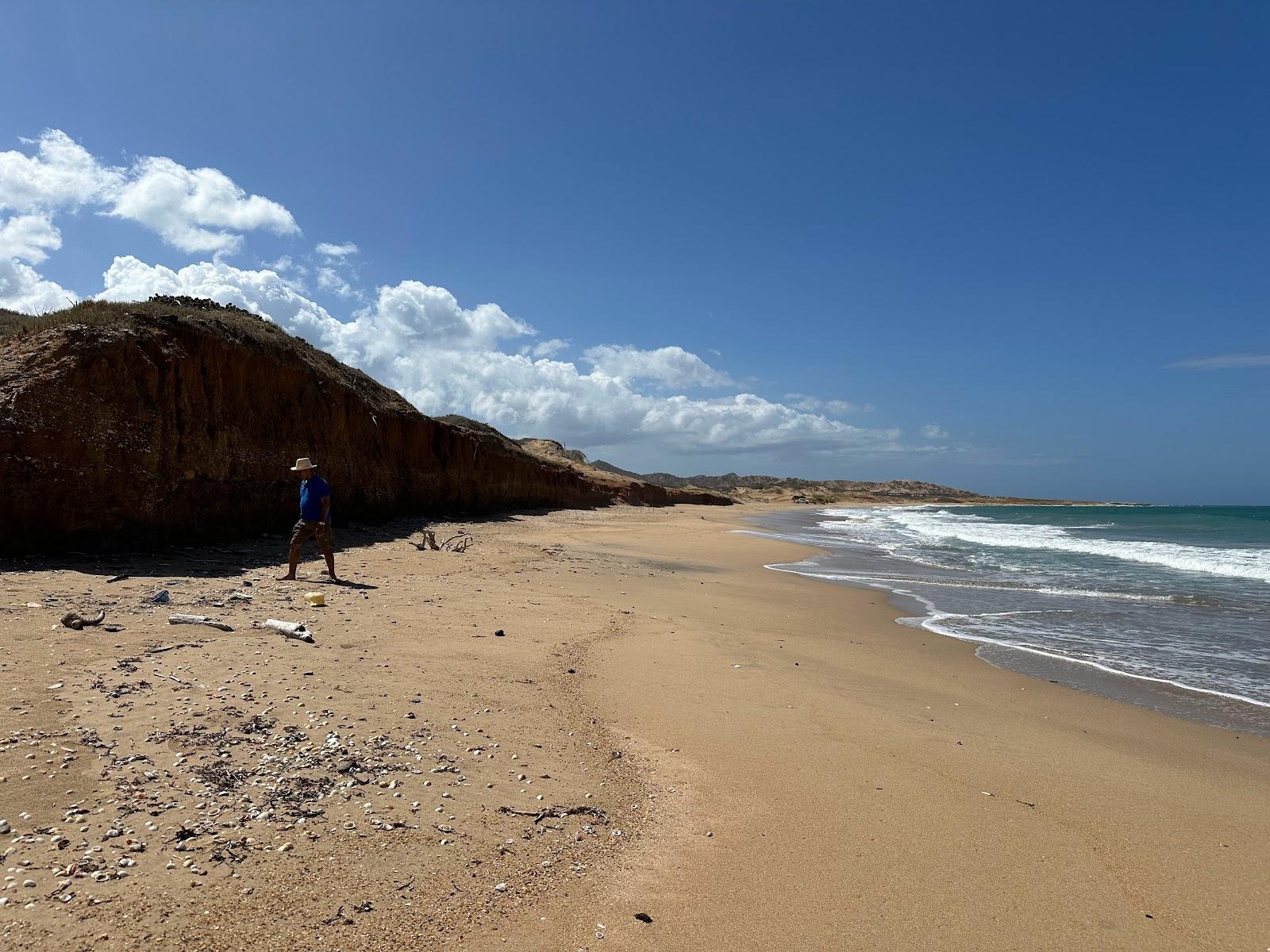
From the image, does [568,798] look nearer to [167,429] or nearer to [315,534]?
[315,534]

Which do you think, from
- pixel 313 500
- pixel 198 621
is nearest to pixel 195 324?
pixel 313 500

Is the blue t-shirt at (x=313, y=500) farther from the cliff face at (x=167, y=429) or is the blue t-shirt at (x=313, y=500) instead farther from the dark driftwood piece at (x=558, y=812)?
the dark driftwood piece at (x=558, y=812)

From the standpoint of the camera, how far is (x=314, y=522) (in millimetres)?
9984

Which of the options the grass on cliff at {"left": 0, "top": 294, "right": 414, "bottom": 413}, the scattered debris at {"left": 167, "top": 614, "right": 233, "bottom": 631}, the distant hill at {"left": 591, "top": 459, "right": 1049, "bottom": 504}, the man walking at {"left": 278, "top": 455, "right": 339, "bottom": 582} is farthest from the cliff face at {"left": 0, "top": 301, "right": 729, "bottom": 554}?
the distant hill at {"left": 591, "top": 459, "right": 1049, "bottom": 504}

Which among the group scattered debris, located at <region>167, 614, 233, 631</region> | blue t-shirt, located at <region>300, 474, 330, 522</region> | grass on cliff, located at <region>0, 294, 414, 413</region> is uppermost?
grass on cliff, located at <region>0, 294, 414, 413</region>

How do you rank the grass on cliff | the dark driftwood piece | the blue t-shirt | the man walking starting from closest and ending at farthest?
the dark driftwood piece, the man walking, the blue t-shirt, the grass on cliff

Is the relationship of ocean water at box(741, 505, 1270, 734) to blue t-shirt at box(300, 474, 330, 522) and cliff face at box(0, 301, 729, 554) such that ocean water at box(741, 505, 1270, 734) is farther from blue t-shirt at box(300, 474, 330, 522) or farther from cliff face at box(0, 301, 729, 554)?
cliff face at box(0, 301, 729, 554)

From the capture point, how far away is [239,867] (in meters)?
2.73

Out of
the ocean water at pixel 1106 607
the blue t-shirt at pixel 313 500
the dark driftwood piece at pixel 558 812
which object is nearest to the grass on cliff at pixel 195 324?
the blue t-shirt at pixel 313 500

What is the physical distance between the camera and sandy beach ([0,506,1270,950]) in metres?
2.68

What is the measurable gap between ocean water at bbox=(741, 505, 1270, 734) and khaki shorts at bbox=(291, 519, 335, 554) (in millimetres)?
8869

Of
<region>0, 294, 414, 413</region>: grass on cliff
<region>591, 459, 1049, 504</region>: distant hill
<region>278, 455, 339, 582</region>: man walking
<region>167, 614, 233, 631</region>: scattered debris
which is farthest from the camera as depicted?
<region>591, 459, 1049, 504</region>: distant hill

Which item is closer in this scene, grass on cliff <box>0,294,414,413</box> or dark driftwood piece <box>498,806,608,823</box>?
dark driftwood piece <box>498,806,608,823</box>

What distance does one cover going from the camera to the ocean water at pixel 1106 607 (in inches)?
296
